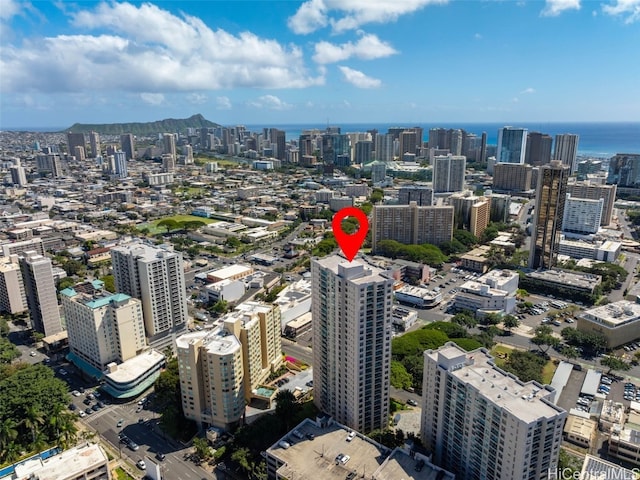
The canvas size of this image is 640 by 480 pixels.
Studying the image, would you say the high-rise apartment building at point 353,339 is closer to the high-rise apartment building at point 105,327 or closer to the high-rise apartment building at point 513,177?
the high-rise apartment building at point 105,327

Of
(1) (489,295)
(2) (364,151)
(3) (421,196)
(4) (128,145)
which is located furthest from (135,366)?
(4) (128,145)

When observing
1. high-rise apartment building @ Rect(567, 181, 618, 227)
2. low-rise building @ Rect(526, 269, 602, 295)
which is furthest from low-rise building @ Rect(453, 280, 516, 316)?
high-rise apartment building @ Rect(567, 181, 618, 227)

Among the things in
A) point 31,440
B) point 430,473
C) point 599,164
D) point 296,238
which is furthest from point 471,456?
point 599,164

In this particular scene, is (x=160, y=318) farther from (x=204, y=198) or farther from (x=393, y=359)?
(x=204, y=198)

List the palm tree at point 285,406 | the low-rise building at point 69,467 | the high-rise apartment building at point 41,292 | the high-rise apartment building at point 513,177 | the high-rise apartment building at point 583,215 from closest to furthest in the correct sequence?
the low-rise building at point 69,467
the palm tree at point 285,406
the high-rise apartment building at point 41,292
the high-rise apartment building at point 583,215
the high-rise apartment building at point 513,177

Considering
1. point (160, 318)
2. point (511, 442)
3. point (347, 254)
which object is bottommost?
point (160, 318)

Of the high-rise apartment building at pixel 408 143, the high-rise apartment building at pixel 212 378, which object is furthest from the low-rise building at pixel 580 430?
the high-rise apartment building at pixel 408 143
